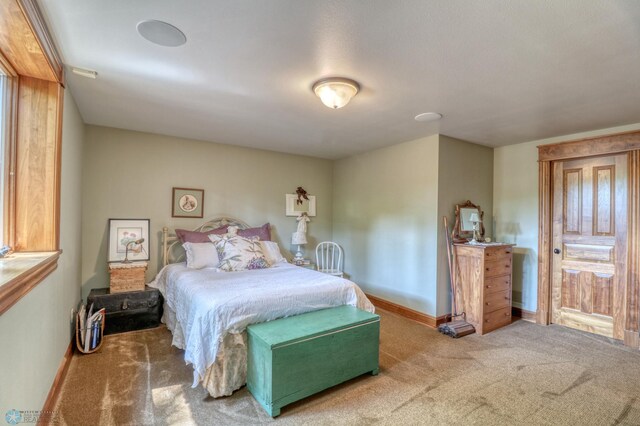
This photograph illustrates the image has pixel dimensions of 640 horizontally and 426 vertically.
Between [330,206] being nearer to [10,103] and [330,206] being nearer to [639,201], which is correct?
[639,201]

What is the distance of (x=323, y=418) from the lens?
78.5 inches

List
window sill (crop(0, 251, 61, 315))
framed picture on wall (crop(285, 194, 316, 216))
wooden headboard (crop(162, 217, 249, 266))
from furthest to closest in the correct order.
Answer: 1. framed picture on wall (crop(285, 194, 316, 216))
2. wooden headboard (crop(162, 217, 249, 266))
3. window sill (crop(0, 251, 61, 315))

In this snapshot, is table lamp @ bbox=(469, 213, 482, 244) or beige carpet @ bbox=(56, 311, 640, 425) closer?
beige carpet @ bbox=(56, 311, 640, 425)

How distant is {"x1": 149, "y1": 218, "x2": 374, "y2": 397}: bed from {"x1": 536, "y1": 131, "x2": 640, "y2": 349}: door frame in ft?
8.23

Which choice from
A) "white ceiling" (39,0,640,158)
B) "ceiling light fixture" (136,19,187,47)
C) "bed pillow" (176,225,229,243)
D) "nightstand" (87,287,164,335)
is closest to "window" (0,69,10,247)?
"white ceiling" (39,0,640,158)

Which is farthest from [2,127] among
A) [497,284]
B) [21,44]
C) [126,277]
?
[497,284]

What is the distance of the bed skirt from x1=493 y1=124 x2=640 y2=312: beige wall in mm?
3662

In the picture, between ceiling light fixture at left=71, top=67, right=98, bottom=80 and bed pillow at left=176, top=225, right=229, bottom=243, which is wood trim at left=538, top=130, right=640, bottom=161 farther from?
ceiling light fixture at left=71, top=67, right=98, bottom=80

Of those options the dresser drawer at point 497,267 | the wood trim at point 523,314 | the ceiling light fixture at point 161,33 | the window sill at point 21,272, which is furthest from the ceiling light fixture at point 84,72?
the wood trim at point 523,314

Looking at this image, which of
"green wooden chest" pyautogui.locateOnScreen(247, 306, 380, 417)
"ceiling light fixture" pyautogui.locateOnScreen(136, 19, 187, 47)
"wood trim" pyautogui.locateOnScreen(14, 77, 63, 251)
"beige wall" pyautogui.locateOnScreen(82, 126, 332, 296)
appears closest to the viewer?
"ceiling light fixture" pyautogui.locateOnScreen(136, 19, 187, 47)

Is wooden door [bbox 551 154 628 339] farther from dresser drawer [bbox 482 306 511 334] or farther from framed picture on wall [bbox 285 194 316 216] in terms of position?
framed picture on wall [bbox 285 194 316 216]

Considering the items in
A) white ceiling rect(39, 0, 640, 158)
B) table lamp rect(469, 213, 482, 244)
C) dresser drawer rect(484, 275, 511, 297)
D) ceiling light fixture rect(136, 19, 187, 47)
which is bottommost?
dresser drawer rect(484, 275, 511, 297)

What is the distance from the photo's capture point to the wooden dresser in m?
3.50

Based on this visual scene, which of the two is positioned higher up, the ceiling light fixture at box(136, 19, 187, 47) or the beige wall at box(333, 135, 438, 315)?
the ceiling light fixture at box(136, 19, 187, 47)
